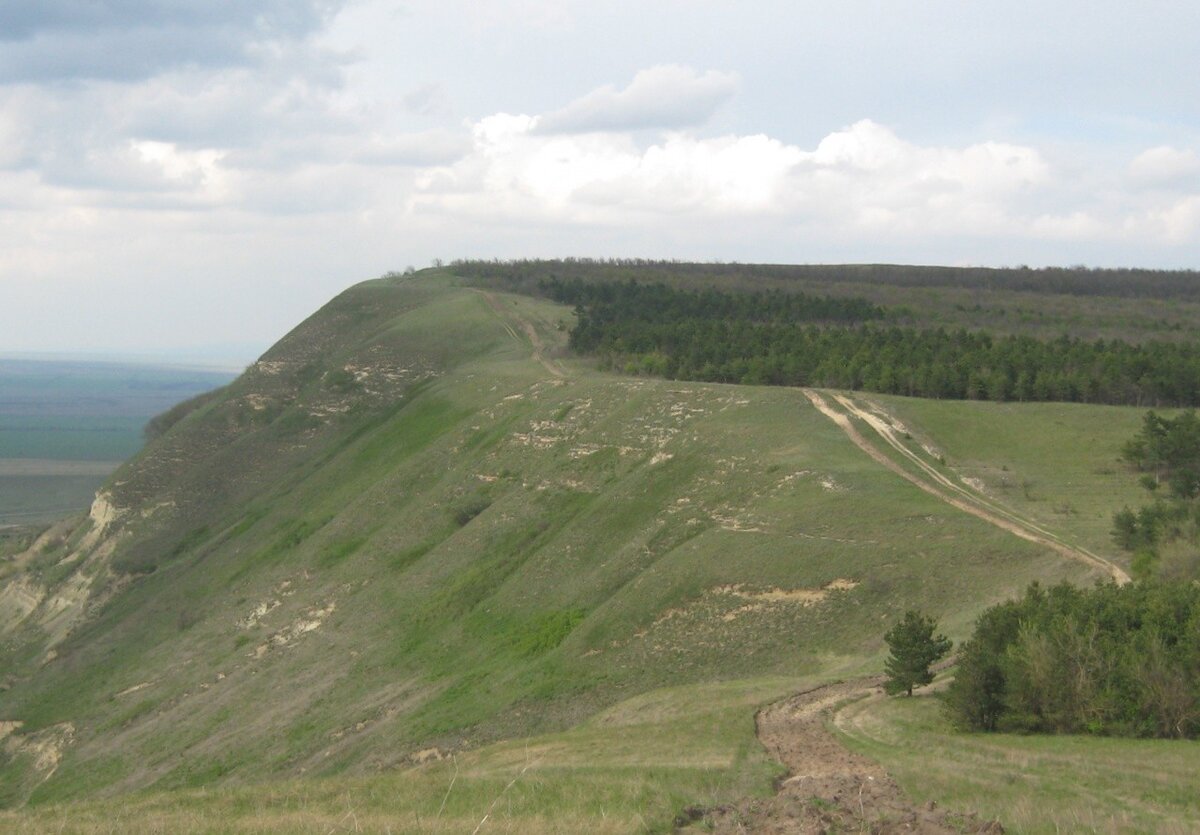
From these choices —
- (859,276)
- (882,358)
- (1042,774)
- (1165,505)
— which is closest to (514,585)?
(1165,505)

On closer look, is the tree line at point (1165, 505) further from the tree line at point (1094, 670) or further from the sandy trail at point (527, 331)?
the sandy trail at point (527, 331)

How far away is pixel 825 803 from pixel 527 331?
95911 millimetres

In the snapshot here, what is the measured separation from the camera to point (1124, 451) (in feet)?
167

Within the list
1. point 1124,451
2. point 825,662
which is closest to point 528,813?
point 825,662

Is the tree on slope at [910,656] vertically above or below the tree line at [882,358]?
below

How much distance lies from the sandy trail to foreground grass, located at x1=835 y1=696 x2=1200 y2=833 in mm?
60942

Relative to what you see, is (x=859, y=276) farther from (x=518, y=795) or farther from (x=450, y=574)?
(x=518, y=795)

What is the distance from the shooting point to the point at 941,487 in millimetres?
46156

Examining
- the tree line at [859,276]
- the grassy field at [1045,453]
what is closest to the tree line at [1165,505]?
the grassy field at [1045,453]

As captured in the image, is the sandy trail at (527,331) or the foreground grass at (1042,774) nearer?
the foreground grass at (1042,774)

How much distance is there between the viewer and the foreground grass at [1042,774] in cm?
1597

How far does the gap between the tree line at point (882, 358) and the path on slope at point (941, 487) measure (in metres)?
8.49

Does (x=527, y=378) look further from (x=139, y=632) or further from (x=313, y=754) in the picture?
(x=313, y=754)

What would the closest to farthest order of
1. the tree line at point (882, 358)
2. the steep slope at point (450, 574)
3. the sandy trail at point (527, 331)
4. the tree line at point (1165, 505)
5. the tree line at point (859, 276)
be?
the tree line at point (1165, 505)
the steep slope at point (450, 574)
the tree line at point (882, 358)
the sandy trail at point (527, 331)
the tree line at point (859, 276)
